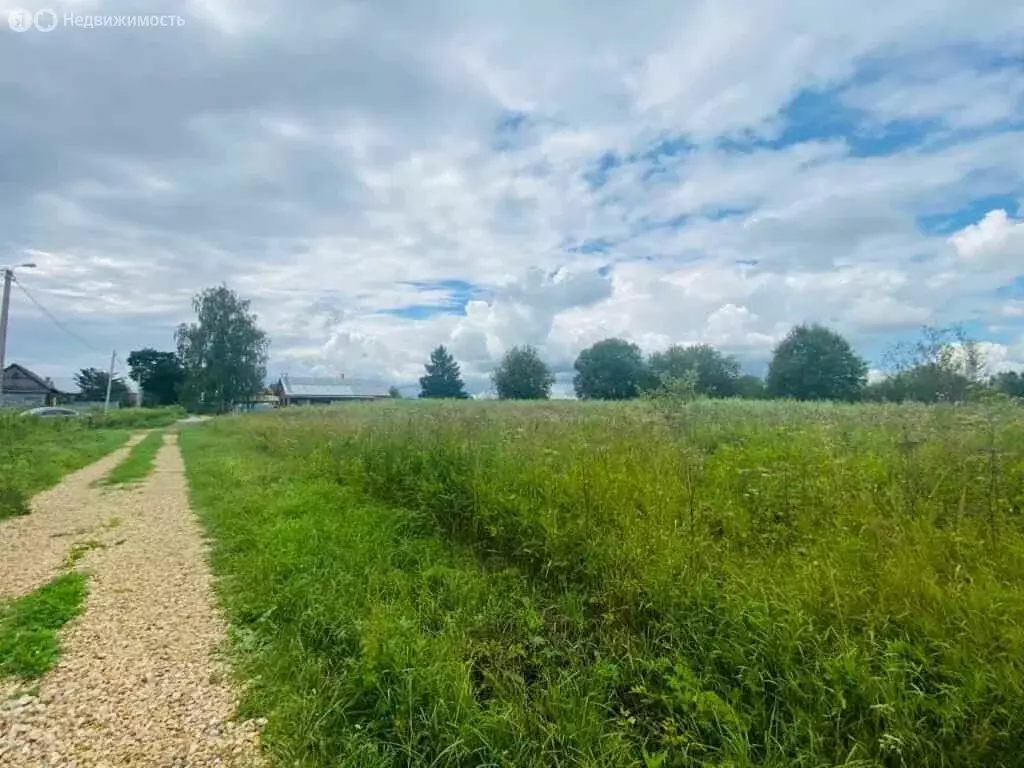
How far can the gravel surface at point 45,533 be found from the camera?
5.40 meters

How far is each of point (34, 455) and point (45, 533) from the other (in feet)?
30.8

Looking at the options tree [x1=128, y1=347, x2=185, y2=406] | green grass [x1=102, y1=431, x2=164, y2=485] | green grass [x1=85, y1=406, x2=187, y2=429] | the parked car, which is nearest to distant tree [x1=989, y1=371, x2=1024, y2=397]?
green grass [x1=102, y1=431, x2=164, y2=485]

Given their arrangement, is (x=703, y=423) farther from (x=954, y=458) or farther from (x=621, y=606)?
(x=621, y=606)

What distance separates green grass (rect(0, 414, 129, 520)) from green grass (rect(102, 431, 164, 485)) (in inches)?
36.1

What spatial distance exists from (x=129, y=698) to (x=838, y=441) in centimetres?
679

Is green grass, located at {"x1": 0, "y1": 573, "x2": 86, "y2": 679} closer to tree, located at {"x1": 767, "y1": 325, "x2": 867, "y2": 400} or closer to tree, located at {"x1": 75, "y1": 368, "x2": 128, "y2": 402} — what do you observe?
tree, located at {"x1": 767, "y1": 325, "x2": 867, "y2": 400}

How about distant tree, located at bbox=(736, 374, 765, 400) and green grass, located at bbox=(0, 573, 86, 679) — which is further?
distant tree, located at bbox=(736, 374, 765, 400)

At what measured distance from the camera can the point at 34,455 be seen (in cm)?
1405

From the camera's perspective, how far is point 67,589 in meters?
4.91

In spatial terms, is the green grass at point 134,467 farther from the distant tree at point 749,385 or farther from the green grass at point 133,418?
the distant tree at point 749,385

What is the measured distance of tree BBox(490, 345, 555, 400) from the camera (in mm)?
66250

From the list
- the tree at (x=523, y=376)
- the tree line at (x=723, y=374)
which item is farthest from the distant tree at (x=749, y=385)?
the tree at (x=523, y=376)

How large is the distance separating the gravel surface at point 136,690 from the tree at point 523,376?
60.0m

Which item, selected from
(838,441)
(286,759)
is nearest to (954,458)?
(838,441)
